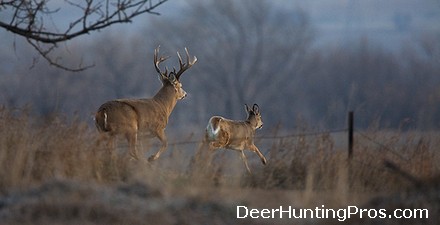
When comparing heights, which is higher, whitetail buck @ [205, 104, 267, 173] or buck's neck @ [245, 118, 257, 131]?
buck's neck @ [245, 118, 257, 131]

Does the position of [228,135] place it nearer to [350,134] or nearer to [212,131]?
[212,131]

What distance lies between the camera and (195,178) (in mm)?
12562

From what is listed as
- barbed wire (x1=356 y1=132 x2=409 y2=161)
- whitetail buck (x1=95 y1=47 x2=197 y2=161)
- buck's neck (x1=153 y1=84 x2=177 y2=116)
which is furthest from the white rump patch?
barbed wire (x1=356 y1=132 x2=409 y2=161)

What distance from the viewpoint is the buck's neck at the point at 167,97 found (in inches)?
827

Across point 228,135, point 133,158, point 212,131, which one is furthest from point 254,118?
point 133,158

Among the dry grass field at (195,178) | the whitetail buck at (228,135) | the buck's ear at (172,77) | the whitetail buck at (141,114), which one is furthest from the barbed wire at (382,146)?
the buck's ear at (172,77)

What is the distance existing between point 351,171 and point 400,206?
3173 millimetres

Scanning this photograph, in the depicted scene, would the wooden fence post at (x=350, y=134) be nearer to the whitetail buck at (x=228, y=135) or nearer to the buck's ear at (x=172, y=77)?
the whitetail buck at (x=228, y=135)

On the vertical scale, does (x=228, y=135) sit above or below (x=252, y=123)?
below

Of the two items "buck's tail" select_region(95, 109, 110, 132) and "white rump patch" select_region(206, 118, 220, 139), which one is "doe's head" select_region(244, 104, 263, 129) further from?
"buck's tail" select_region(95, 109, 110, 132)

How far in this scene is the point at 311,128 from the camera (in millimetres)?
16500

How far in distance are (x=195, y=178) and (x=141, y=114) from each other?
7095 mm

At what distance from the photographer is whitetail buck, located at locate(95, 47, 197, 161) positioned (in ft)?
61.0

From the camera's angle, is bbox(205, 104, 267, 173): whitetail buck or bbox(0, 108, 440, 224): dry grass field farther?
bbox(205, 104, 267, 173): whitetail buck
